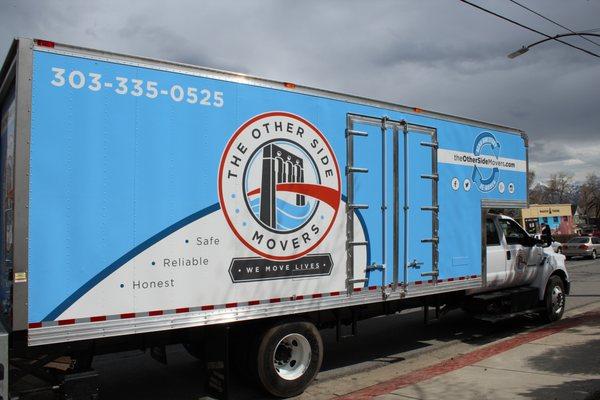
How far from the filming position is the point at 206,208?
18.3 ft

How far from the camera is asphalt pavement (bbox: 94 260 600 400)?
6828 millimetres

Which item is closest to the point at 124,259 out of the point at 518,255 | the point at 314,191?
the point at 314,191

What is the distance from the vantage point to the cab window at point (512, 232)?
1009 cm

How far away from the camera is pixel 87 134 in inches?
191

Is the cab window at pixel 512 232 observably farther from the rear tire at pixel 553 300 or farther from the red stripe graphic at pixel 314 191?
the red stripe graphic at pixel 314 191

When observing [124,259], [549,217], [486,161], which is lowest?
[124,259]

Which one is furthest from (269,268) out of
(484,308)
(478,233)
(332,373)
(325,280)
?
(484,308)

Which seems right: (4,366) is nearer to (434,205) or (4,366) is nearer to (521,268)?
(434,205)

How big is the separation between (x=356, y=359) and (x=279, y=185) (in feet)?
11.4

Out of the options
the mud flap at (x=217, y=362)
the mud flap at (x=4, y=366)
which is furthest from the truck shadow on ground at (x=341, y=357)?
the mud flap at (x=4, y=366)

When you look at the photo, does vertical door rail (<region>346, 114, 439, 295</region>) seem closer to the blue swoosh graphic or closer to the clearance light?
the blue swoosh graphic

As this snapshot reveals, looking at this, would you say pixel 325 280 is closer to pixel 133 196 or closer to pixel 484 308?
pixel 133 196

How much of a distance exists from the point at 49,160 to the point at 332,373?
15.4ft

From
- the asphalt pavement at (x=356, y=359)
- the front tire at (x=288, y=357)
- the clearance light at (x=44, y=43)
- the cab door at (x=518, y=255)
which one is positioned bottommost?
the asphalt pavement at (x=356, y=359)
